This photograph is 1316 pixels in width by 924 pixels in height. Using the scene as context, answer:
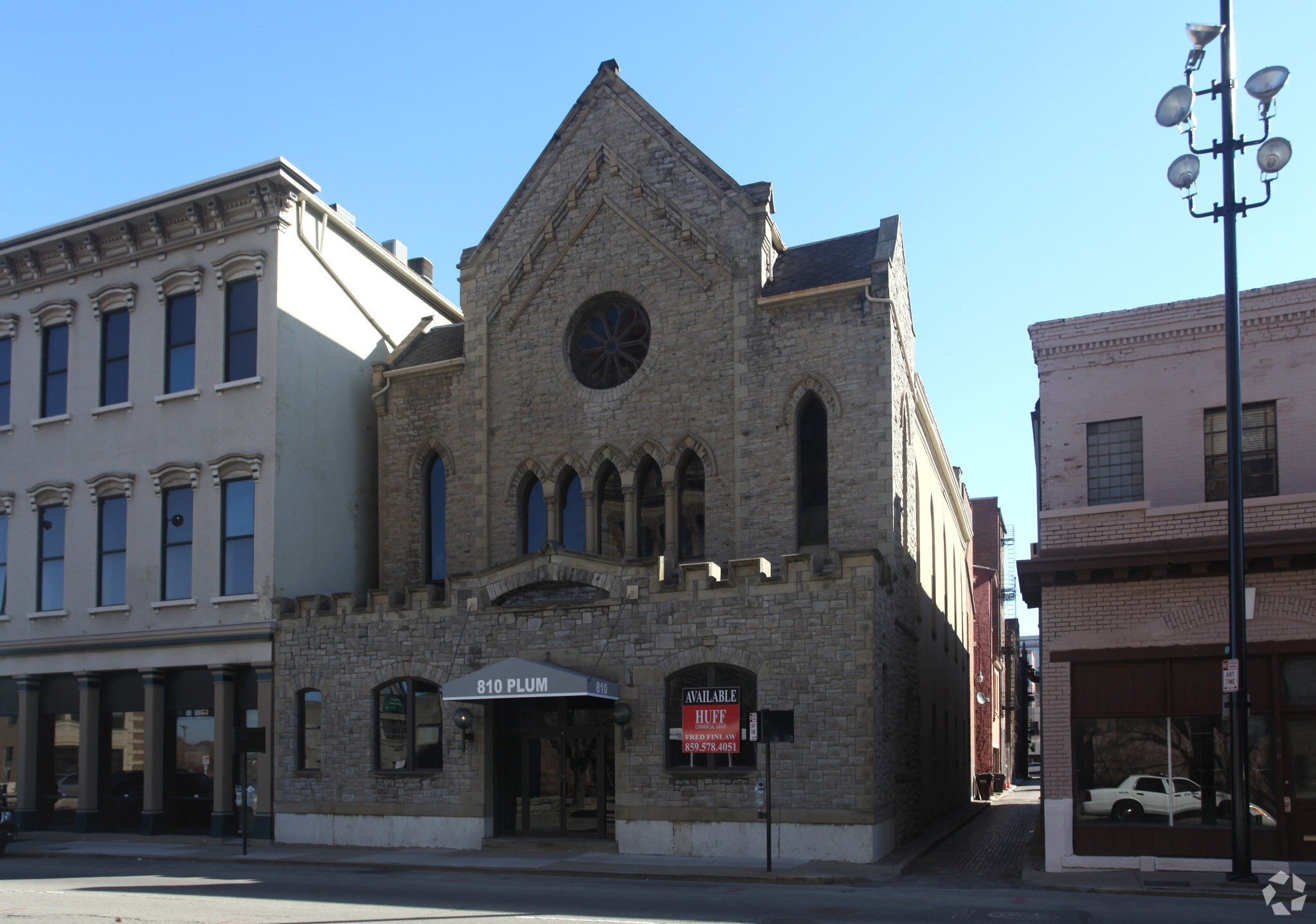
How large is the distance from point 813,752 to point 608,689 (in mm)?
3670

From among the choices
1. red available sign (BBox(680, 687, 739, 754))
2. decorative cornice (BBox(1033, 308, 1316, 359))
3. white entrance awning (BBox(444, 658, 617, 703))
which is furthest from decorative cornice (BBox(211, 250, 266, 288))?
decorative cornice (BBox(1033, 308, 1316, 359))

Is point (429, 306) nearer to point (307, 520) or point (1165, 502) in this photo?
point (307, 520)

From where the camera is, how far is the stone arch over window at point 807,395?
71.8ft

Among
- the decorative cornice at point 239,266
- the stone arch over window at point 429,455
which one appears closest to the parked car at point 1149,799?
the stone arch over window at point 429,455

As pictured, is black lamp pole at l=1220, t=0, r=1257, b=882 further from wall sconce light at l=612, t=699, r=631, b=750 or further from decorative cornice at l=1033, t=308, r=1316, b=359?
wall sconce light at l=612, t=699, r=631, b=750

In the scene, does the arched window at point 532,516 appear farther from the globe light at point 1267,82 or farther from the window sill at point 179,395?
the globe light at point 1267,82

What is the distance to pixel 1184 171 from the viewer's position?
49.1ft

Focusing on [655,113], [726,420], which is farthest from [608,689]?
[655,113]

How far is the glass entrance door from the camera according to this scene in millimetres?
21266

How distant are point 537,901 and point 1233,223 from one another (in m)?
12.4

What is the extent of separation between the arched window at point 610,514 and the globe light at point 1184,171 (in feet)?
39.7

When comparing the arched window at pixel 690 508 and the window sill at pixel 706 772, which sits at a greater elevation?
the arched window at pixel 690 508

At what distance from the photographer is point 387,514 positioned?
26.1 m

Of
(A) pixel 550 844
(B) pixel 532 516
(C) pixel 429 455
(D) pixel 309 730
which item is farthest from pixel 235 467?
(A) pixel 550 844
